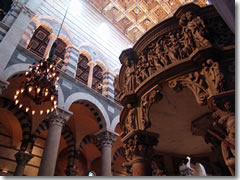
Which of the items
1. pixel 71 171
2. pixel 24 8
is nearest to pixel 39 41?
pixel 24 8

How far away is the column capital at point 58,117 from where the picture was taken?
7.46 m

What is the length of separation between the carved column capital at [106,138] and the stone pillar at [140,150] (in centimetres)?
616

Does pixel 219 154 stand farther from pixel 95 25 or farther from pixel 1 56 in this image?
pixel 95 25

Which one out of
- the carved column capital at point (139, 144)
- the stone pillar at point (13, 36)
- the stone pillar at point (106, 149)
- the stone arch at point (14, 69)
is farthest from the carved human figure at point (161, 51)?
the stone pillar at point (106, 149)

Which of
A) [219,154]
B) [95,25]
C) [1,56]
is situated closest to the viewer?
[219,154]

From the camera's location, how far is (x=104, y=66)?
1234 centimetres

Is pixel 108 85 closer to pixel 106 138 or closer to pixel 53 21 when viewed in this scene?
pixel 106 138

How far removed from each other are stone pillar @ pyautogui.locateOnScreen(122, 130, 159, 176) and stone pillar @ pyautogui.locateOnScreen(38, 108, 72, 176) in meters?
4.29

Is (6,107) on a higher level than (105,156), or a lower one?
higher

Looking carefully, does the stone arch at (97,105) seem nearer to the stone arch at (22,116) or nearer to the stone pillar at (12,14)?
the stone arch at (22,116)

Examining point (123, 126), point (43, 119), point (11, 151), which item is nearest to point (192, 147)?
point (123, 126)

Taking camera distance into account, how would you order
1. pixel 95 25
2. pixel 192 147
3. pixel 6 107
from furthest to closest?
1. pixel 95 25
2. pixel 6 107
3. pixel 192 147

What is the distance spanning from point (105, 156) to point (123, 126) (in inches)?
215

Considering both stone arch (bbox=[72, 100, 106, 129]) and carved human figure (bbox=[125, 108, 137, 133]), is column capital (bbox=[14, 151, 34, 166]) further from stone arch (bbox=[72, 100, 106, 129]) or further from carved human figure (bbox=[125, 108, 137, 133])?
carved human figure (bbox=[125, 108, 137, 133])
